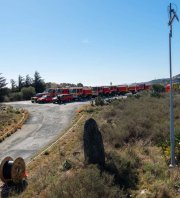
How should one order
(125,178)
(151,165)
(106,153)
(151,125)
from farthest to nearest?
(151,125) < (106,153) < (151,165) < (125,178)

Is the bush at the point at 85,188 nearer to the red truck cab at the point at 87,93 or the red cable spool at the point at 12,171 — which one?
the red cable spool at the point at 12,171

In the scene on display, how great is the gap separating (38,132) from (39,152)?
774cm

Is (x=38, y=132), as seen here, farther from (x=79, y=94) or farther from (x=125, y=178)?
(x=79, y=94)

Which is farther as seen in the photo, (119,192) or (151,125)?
(151,125)

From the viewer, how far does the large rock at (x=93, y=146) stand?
14.4 meters

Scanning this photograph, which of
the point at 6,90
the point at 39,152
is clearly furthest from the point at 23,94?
the point at 39,152

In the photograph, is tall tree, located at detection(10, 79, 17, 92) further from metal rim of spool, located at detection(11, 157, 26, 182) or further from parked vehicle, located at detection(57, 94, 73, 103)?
metal rim of spool, located at detection(11, 157, 26, 182)

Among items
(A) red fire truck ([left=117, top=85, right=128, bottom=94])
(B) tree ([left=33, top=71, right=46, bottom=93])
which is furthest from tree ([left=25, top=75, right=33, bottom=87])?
(A) red fire truck ([left=117, top=85, right=128, bottom=94])

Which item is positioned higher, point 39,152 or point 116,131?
point 116,131

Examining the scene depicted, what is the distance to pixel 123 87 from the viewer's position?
6825 cm

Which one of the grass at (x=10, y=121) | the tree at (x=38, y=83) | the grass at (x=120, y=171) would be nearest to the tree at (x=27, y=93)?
the tree at (x=38, y=83)

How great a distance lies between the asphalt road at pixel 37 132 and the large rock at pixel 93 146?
7861 mm

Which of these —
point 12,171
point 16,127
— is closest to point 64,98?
point 16,127

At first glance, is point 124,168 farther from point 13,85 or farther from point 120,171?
point 13,85
